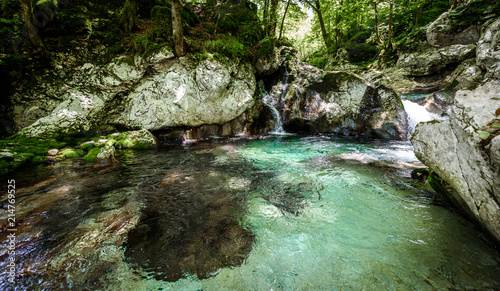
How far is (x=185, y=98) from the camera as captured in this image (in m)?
9.20

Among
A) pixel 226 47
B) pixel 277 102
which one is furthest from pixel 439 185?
pixel 226 47

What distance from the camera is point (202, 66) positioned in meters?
9.49

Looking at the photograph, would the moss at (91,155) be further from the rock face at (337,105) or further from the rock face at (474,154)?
the rock face at (337,105)

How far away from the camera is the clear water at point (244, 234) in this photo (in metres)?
1.96

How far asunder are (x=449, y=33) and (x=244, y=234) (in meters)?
15.1

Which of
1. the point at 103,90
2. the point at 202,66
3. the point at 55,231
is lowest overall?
the point at 55,231

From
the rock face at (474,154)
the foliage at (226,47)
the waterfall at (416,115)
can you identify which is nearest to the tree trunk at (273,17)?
the foliage at (226,47)

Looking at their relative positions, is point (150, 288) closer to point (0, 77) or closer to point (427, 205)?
point (427, 205)

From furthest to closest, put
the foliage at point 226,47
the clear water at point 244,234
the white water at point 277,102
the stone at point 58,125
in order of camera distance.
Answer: the white water at point 277,102, the foliage at point 226,47, the stone at point 58,125, the clear water at point 244,234

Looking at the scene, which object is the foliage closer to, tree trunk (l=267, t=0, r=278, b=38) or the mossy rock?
tree trunk (l=267, t=0, r=278, b=38)

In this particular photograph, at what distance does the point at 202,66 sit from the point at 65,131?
21.7 feet

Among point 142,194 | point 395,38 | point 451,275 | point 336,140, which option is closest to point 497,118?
point 451,275

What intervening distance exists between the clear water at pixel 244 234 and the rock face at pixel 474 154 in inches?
24.1

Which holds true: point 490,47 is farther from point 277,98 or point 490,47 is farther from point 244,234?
point 244,234
